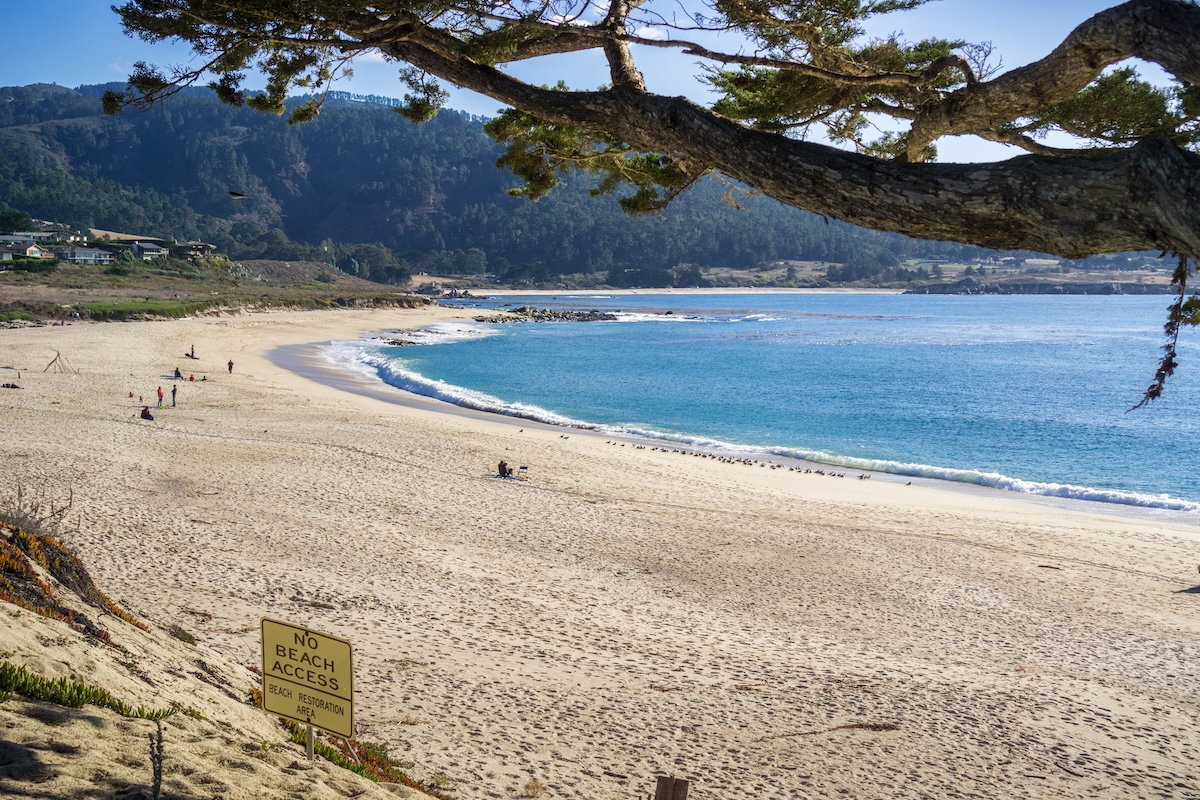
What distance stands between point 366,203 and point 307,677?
169559 millimetres

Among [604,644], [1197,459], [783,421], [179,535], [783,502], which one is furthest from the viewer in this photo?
[783,421]

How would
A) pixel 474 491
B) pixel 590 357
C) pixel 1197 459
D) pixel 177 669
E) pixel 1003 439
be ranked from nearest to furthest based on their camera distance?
1. pixel 177 669
2. pixel 474 491
3. pixel 1197 459
4. pixel 1003 439
5. pixel 590 357

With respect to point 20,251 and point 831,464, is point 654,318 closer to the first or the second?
point 20,251

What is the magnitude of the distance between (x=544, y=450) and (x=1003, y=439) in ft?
45.7

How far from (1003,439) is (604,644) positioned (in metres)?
20.6

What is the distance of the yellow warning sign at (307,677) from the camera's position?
349 centimetres

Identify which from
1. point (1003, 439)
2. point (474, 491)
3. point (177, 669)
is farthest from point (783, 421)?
point (177, 669)

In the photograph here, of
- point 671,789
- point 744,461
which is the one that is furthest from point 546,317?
point 671,789

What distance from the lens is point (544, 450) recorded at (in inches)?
719

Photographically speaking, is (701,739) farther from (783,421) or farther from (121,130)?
(121,130)

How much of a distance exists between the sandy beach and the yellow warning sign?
36 centimetres

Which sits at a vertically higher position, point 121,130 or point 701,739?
point 121,130

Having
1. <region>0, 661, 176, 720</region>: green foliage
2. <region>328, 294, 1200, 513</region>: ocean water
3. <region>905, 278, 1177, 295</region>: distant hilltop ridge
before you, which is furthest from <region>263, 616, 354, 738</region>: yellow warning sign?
<region>905, 278, 1177, 295</region>: distant hilltop ridge

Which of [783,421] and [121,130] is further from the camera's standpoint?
[121,130]
